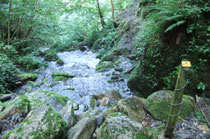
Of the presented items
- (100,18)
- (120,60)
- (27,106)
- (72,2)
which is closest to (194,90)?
(27,106)

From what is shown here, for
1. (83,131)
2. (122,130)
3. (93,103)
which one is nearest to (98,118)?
(83,131)

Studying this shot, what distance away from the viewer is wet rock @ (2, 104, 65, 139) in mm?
2127

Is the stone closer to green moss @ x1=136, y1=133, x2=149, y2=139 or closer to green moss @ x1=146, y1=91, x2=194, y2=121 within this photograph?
green moss @ x1=146, y1=91, x2=194, y2=121

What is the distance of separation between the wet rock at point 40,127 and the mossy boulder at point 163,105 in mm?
2057

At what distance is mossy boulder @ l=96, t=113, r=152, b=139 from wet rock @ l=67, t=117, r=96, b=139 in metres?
0.35

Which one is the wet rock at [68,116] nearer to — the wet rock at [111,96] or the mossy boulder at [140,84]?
the wet rock at [111,96]

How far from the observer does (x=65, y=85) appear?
6.48 m

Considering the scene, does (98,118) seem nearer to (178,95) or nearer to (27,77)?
(178,95)

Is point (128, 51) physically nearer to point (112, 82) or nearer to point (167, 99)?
point (112, 82)

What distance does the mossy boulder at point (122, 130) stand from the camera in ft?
6.43

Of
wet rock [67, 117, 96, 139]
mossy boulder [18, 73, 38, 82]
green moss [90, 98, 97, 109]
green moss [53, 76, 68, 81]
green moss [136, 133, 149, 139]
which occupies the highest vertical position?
green moss [136, 133, 149, 139]

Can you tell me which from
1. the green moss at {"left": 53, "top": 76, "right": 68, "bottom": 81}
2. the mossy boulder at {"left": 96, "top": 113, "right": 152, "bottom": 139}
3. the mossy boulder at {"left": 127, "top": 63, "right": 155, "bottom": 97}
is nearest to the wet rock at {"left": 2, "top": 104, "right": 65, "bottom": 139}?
the mossy boulder at {"left": 96, "top": 113, "right": 152, "bottom": 139}

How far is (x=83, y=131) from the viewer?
2428 mm

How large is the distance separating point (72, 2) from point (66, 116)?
10498mm
